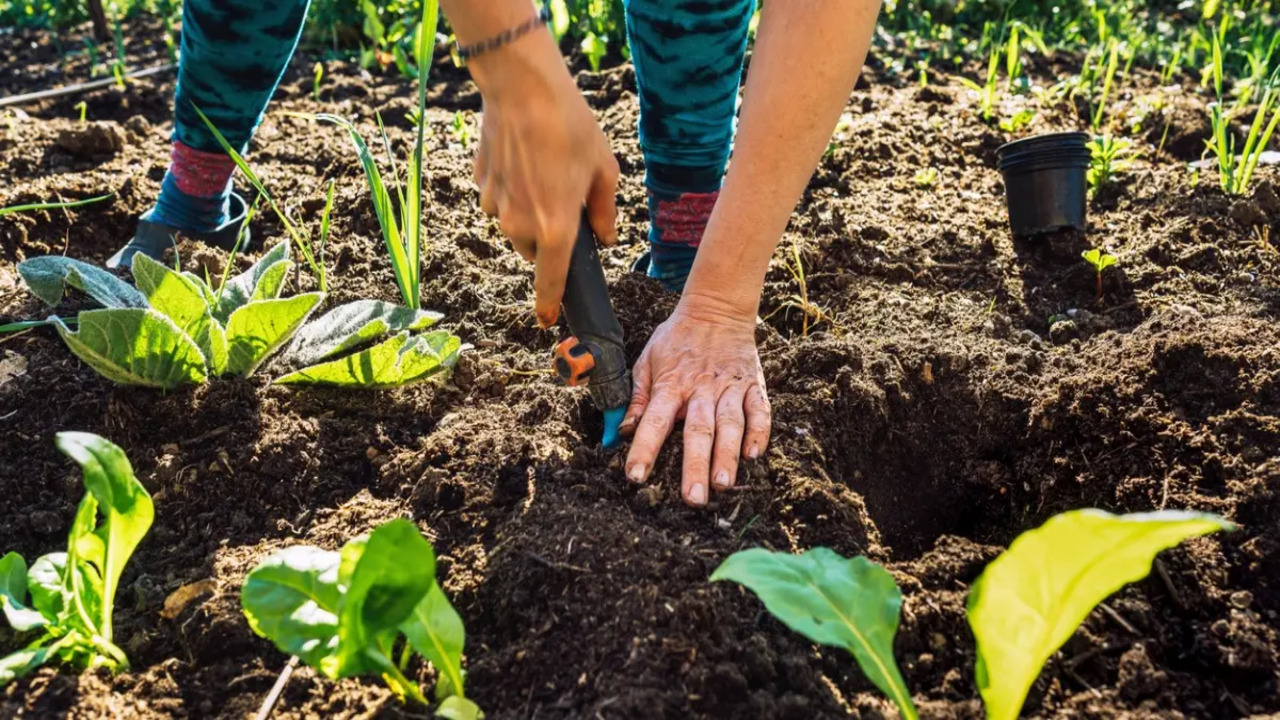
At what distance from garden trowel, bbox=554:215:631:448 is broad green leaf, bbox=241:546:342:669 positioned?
50 centimetres

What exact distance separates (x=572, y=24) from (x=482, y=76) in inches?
113

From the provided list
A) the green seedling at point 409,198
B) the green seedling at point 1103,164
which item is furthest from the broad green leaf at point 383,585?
the green seedling at point 1103,164

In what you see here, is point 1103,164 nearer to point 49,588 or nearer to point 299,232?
point 299,232

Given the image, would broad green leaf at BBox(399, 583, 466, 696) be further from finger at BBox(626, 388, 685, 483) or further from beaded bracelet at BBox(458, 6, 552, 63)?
beaded bracelet at BBox(458, 6, 552, 63)

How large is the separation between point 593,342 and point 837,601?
0.62 metres

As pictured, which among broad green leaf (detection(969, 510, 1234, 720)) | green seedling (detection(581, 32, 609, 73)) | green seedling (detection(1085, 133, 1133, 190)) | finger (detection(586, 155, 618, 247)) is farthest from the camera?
green seedling (detection(581, 32, 609, 73))

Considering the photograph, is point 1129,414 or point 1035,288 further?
point 1035,288

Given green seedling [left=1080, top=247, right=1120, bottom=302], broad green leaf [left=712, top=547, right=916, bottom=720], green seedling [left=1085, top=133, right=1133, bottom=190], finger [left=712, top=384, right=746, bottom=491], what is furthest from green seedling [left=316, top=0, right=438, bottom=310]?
green seedling [left=1085, top=133, right=1133, bottom=190]

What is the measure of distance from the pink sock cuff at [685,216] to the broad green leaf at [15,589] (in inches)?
51.4

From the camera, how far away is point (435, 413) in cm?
172

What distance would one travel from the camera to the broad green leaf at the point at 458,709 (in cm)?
106

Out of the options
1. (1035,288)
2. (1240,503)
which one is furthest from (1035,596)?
(1035,288)

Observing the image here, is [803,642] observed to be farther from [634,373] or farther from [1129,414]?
[1129,414]

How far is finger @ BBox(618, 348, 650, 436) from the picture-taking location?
157 centimetres
